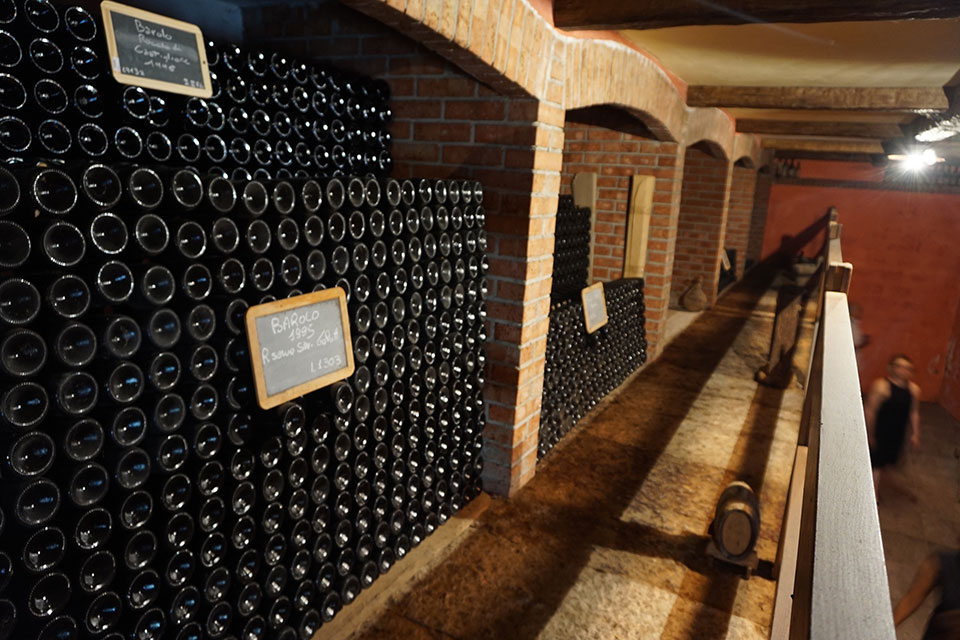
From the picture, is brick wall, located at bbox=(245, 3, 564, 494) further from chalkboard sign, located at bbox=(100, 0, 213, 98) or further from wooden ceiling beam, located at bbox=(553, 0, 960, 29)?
chalkboard sign, located at bbox=(100, 0, 213, 98)

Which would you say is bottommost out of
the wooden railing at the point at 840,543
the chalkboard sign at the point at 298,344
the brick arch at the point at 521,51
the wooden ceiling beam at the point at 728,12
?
the chalkboard sign at the point at 298,344

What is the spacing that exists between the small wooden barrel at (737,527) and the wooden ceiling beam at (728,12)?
1.83 m

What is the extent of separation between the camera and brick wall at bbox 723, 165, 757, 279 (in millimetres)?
10555

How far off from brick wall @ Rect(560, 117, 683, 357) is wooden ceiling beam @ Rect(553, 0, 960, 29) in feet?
7.91

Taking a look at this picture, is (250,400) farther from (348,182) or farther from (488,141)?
(488,141)

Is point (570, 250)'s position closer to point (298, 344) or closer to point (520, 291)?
point (520, 291)

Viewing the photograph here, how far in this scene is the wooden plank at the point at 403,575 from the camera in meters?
2.06

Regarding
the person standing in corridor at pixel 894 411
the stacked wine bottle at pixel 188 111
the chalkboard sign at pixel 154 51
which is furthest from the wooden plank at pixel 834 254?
the chalkboard sign at pixel 154 51

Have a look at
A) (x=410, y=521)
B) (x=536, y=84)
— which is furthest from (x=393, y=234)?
(x=410, y=521)

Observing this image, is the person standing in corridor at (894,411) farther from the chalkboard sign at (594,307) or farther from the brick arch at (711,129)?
the brick arch at (711,129)

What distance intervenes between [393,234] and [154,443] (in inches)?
40.6

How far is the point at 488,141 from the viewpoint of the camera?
8.74 ft

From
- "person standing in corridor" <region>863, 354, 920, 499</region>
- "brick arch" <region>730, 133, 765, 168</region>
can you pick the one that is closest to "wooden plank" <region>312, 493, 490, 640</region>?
"person standing in corridor" <region>863, 354, 920, 499</region>

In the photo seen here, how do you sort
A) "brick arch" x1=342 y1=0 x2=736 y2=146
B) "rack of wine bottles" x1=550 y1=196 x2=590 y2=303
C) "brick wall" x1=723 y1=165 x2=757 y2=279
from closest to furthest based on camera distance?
"brick arch" x1=342 y1=0 x2=736 y2=146 → "rack of wine bottles" x1=550 y1=196 x2=590 y2=303 → "brick wall" x1=723 y1=165 x2=757 y2=279
